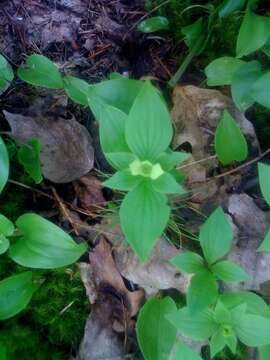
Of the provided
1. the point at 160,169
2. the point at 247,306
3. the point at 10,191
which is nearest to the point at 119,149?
the point at 160,169

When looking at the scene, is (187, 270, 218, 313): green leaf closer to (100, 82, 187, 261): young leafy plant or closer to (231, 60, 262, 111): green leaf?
(100, 82, 187, 261): young leafy plant

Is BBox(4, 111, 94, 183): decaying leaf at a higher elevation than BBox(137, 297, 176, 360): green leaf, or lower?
higher

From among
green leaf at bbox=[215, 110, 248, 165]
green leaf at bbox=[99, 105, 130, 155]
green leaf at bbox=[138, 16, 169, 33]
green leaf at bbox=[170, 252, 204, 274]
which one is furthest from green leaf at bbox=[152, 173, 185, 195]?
green leaf at bbox=[138, 16, 169, 33]

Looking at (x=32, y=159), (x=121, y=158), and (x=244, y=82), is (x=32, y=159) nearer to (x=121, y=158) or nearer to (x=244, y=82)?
(x=121, y=158)

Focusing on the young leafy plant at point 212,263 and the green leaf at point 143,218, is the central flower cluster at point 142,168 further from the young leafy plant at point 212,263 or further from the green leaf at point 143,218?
the young leafy plant at point 212,263

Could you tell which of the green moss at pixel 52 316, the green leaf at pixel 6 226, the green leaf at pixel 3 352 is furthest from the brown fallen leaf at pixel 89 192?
the green leaf at pixel 3 352
